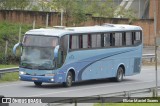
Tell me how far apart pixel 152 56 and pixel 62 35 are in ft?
64.3

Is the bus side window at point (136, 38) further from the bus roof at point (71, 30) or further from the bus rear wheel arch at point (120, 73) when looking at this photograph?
the bus rear wheel arch at point (120, 73)

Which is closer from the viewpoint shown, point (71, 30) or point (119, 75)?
point (71, 30)

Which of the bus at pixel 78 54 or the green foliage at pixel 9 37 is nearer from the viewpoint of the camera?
the bus at pixel 78 54

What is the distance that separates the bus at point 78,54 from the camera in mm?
32781

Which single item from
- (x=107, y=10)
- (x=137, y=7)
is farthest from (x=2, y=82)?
(x=137, y=7)

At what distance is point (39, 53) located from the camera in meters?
32.8

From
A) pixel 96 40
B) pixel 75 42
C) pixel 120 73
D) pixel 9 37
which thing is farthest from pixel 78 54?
pixel 9 37

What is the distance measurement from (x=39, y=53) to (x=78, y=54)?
2496 millimetres

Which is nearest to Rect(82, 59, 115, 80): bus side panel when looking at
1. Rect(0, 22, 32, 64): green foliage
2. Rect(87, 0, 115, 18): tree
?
Rect(0, 22, 32, 64): green foliage

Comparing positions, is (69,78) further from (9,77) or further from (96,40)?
(9,77)

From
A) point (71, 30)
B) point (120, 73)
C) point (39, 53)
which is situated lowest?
point (120, 73)

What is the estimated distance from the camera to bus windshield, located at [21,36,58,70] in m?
32.7

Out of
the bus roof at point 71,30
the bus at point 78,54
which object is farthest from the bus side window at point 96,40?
the bus roof at point 71,30

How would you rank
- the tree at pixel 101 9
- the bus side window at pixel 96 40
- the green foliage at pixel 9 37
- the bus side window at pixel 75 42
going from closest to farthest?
1. the bus side window at pixel 75 42
2. the bus side window at pixel 96 40
3. the green foliage at pixel 9 37
4. the tree at pixel 101 9
